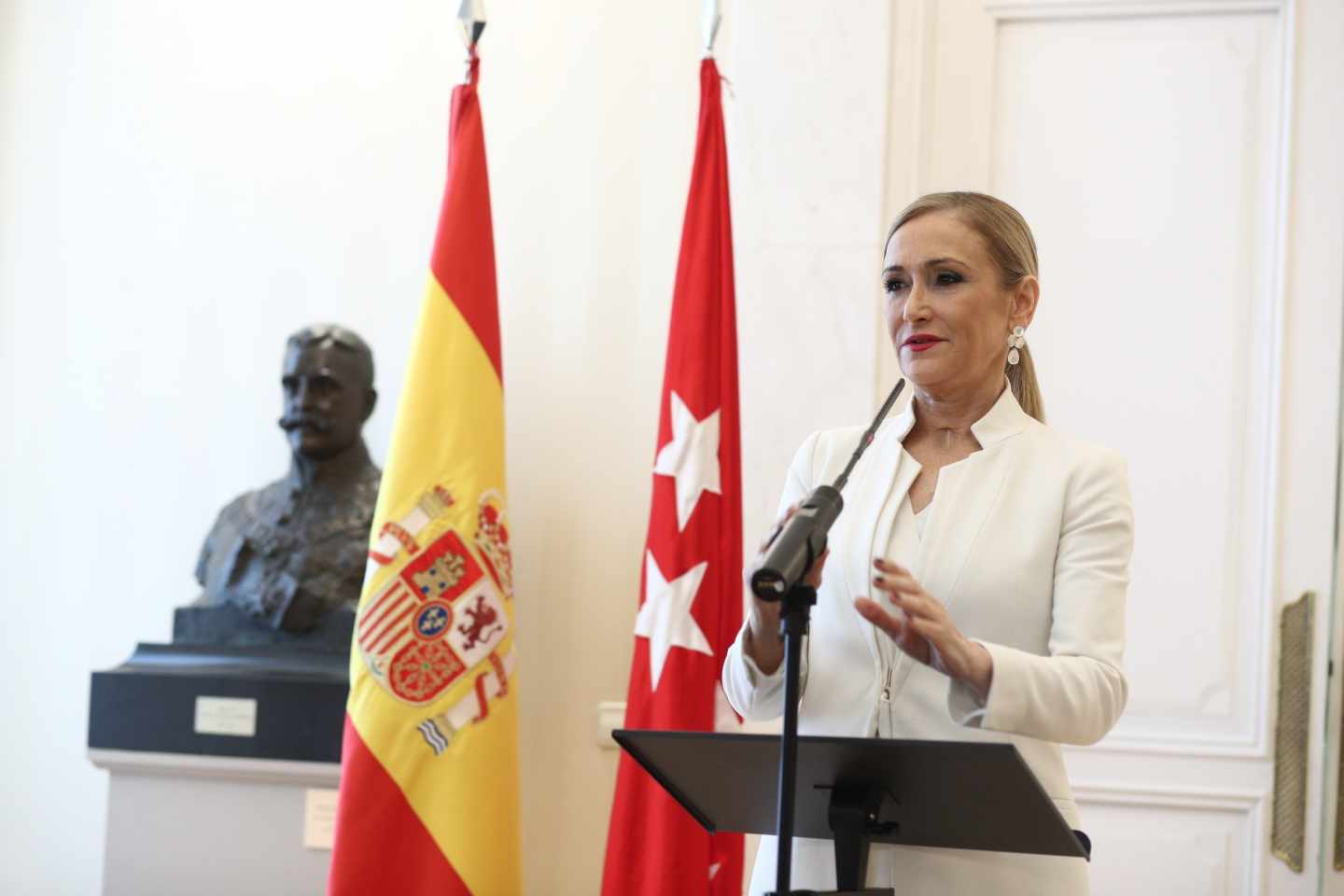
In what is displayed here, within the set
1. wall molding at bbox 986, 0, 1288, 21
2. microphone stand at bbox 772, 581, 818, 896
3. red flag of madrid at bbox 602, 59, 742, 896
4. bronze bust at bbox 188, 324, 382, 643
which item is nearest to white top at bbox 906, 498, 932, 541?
microphone stand at bbox 772, 581, 818, 896

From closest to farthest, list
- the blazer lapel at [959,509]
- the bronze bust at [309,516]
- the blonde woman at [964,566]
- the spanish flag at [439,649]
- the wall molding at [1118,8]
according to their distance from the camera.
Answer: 1. the blonde woman at [964,566]
2. the blazer lapel at [959,509]
3. the spanish flag at [439,649]
4. the bronze bust at [309,516]
5. the wall molding at [1118,8]

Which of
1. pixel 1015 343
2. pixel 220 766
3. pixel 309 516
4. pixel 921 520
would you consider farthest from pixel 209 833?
pixel 1015 343

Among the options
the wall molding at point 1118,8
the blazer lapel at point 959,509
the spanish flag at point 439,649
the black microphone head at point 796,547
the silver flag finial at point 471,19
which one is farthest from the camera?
the wall molding at point 1118,8

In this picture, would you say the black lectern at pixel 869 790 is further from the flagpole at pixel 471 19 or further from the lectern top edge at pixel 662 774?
the flagpole at pixel 471 19

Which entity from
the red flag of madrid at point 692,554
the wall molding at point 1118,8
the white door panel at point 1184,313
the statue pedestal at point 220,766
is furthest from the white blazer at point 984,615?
the wall molding at point 1118,8

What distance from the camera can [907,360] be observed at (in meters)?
1.74

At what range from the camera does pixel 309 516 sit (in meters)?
3.50

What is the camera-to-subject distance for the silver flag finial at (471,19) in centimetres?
332

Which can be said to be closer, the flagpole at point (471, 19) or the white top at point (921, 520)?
the white top at point (921, 520)

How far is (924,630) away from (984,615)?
0.91ft

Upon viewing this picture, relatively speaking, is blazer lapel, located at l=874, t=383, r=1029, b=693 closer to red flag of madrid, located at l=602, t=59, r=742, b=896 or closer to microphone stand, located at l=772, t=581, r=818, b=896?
microphone stand, located at l=772, t=581, r=818, b=896

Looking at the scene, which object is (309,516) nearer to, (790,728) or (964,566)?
(964,566)

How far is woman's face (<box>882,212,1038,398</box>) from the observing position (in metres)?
1.71

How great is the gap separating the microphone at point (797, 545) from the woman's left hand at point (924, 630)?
60mm
